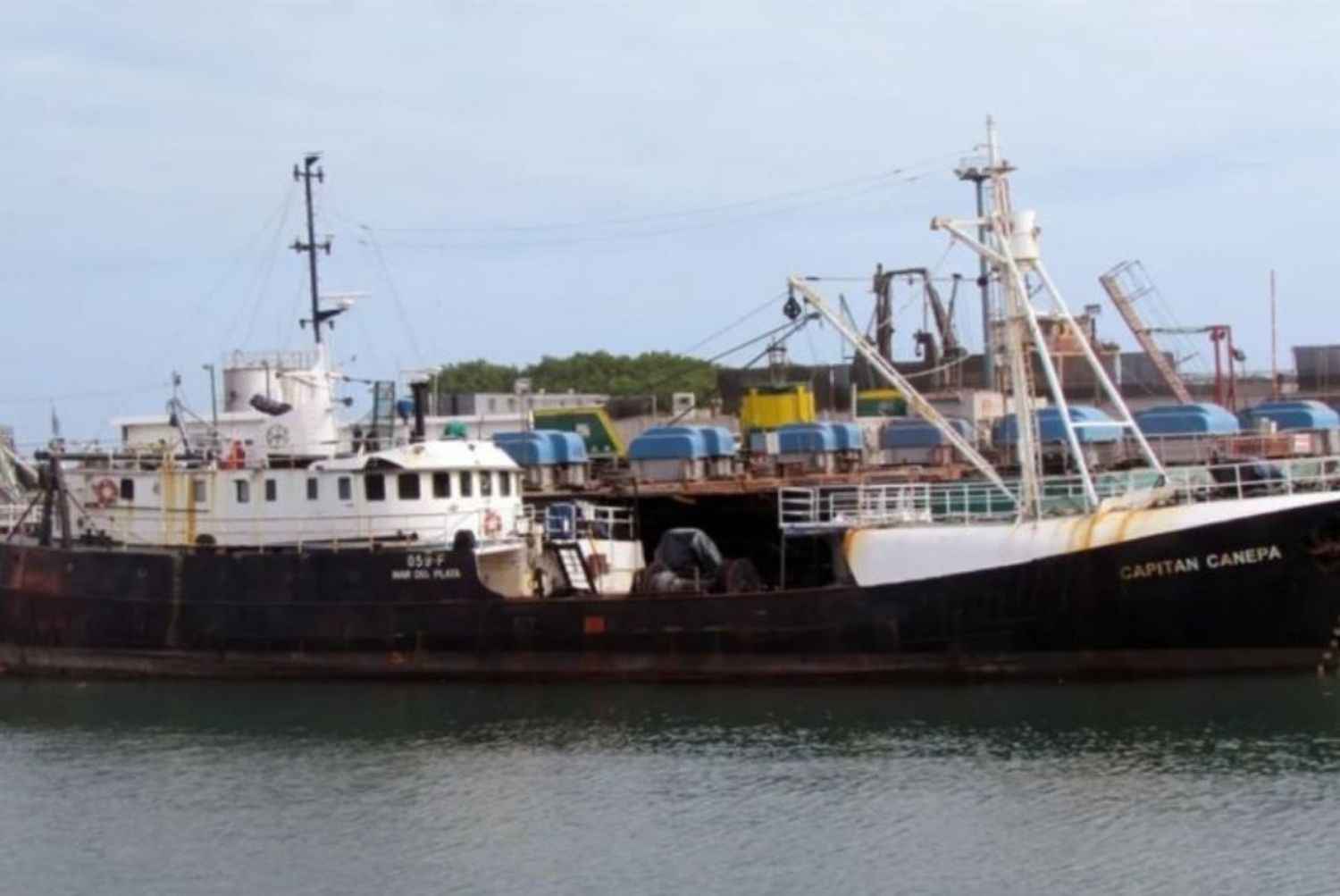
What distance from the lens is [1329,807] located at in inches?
1042

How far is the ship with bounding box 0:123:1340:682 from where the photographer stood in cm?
3459

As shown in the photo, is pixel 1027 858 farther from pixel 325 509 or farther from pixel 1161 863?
pixel 325 509

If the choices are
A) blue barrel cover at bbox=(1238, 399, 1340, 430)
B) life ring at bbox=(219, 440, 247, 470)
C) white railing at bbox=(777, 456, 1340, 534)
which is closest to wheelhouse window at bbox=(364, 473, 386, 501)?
life ring at bbox=(219, 440, 247, 470)

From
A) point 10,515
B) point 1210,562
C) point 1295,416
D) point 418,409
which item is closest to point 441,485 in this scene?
point 418,409

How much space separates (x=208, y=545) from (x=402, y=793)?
1154 cm

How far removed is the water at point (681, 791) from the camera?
81.0 feet

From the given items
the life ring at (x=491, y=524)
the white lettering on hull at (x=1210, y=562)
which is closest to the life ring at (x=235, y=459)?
the life ring at (x=491, y=524)

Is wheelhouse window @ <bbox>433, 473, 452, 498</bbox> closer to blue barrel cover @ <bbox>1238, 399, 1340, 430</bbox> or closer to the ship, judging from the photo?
the ship

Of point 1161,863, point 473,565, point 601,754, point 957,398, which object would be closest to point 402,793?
point 601,754

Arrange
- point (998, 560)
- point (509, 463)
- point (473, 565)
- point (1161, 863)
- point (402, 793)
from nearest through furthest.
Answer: point (1161, 863) < point (402, 793) < point (998, 560) < point (473, 565) < point (509, 463)

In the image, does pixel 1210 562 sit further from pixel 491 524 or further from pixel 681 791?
pixel 491 524

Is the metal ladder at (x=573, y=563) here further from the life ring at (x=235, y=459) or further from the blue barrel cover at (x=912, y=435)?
the blue barrel cover at (x=912, y=435)

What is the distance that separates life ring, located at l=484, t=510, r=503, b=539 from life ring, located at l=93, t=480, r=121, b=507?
774 cm

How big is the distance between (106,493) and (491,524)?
26.6 ft
